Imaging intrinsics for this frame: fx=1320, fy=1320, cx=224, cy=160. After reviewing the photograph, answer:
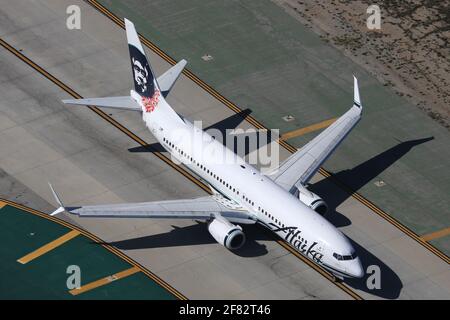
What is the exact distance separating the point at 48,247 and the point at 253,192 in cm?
1750

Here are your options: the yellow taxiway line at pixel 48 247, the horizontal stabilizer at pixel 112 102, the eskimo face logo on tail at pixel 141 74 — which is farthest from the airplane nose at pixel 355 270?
the horizontal stabilizer at pixel 112 102

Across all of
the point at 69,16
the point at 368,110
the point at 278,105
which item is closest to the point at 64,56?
the point at 69,16

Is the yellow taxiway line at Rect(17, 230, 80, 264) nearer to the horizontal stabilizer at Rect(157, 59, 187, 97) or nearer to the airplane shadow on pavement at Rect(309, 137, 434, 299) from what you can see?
the horizontal stabilizer at Rect(157, 59, 187, 97)

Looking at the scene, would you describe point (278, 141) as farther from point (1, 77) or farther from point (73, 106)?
point (1, 77)

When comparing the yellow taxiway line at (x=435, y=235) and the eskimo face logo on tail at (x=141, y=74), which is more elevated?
the eskimo face logo on tail at (x=141, y=74)

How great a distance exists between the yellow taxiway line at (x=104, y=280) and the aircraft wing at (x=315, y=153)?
602 inches

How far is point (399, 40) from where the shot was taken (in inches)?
5413

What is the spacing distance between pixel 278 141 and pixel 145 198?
15335 millimetres

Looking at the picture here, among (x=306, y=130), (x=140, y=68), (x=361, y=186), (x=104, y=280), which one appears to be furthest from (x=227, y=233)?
(x=306, y=130)

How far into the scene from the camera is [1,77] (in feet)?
422

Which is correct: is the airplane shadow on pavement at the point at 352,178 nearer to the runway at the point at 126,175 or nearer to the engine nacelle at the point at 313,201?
Result: the runway at the point at 126,175

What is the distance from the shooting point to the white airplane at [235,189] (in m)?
105

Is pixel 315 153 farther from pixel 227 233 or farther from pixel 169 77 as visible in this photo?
pixel 169 77
